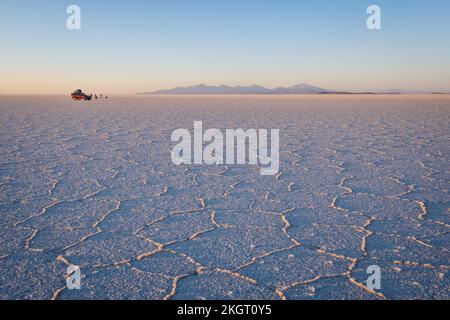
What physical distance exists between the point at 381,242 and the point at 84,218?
175 cm

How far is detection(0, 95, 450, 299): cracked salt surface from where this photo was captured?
163 cm

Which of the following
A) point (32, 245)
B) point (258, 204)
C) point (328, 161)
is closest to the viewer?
point (32, 245)

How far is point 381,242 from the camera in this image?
2062 millimetres

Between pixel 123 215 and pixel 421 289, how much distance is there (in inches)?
67.6

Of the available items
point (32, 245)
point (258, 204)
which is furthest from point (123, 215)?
point (258, 204)

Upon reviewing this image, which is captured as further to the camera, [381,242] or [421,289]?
[381,242]

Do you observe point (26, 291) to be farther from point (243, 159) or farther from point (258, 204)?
point (243, 159)

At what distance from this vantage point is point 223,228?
2.27m

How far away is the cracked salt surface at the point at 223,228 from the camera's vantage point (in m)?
1.63

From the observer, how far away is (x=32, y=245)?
1.99 meters
